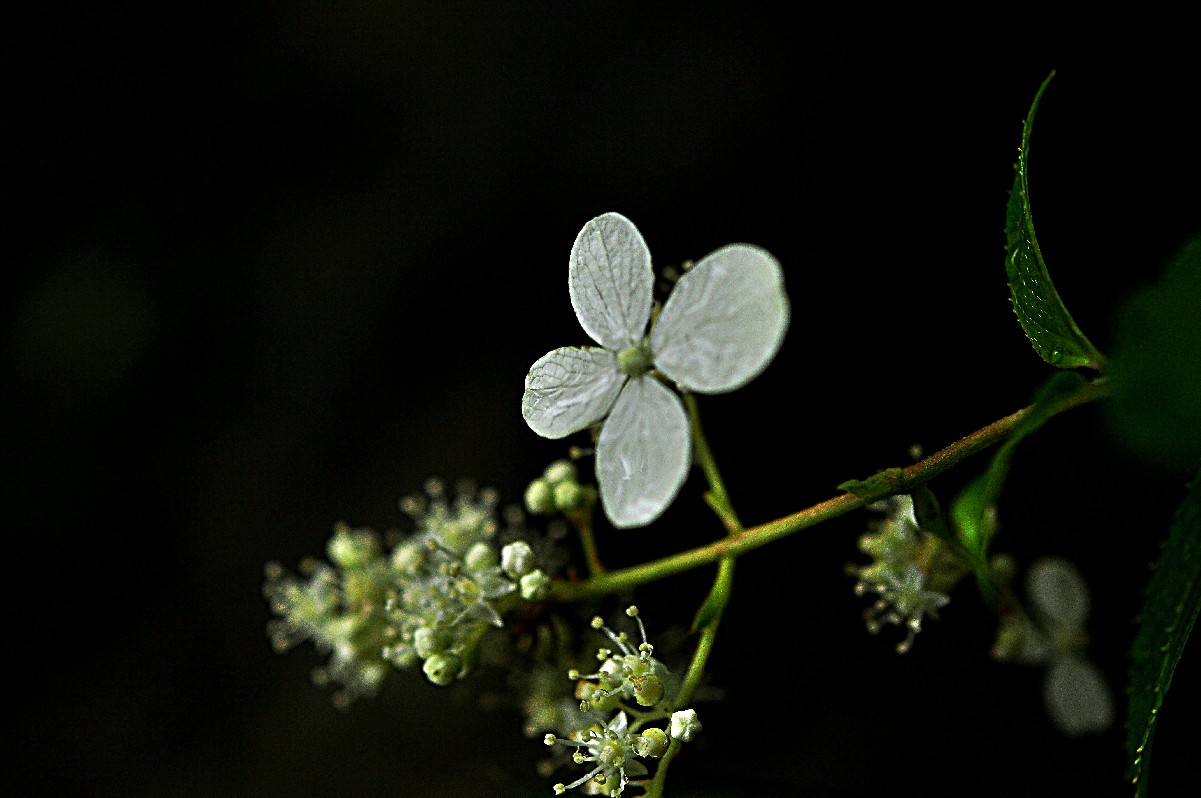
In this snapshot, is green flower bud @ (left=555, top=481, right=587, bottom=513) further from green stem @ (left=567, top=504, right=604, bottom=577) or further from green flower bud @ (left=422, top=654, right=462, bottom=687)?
green flower bud @ (left=422, top=654, right=462, bottom=687)

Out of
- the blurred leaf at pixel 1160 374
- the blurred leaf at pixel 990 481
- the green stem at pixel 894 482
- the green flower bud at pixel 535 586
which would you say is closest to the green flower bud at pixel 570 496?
the green flower bud at pixel 535 586

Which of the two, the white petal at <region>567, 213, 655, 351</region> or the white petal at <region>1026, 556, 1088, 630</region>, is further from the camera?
the white petal at <region>1026, 556, 1088, 630</region>

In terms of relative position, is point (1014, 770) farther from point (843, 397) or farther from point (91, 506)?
point (91, 506)

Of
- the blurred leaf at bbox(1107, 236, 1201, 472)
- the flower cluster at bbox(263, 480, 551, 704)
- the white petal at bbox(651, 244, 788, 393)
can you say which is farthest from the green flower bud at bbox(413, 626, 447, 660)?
the blurred leaf at bbox(1107, 236, 1201, 472)

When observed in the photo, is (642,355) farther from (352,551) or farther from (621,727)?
(352,551)

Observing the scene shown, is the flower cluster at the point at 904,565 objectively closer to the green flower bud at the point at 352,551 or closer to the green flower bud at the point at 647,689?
the green flower bud at the point at 647,689

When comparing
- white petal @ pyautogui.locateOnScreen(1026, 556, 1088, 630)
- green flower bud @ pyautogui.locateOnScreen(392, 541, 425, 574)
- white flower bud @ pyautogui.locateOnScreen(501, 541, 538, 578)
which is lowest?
white petal @ pyautogui.locateOnScreen(1026, 556, 1088, 630)

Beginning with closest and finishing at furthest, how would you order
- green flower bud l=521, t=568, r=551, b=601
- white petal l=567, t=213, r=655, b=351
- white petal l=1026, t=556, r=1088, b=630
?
white petal l=567, t=213, r=655, b=351, green flower bud l=521, t=568, r=551, b=601, white petal l=1026, t=556, r=1088, b=630
